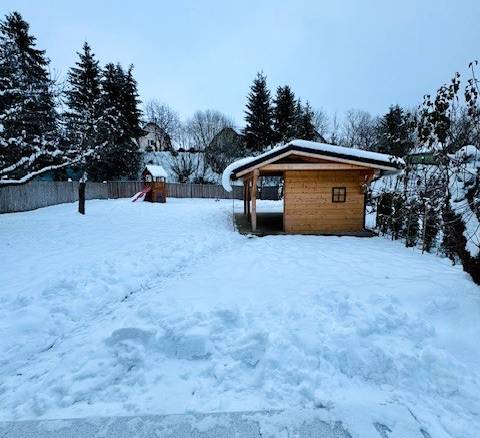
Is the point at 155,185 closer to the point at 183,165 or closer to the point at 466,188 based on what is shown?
the point at 183,165

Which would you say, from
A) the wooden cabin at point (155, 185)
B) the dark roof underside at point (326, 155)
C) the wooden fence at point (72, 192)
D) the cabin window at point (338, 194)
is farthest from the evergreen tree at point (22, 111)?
the wooden cabin at point (155, 185)

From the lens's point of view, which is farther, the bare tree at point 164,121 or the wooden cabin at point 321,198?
the bare tree at point 164,121

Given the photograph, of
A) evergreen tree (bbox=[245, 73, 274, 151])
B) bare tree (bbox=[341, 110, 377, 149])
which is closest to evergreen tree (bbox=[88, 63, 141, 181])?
evergreen tree (bbox=[245, 73, 274, 151])

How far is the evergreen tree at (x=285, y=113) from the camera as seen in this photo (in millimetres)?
32691

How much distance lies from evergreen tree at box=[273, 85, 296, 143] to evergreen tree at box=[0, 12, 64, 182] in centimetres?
2530

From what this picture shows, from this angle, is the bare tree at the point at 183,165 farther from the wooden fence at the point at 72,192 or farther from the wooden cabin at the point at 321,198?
the wooden cabin at the point at 321,198

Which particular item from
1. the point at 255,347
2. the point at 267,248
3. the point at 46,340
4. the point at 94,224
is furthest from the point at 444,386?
the point at 94,224

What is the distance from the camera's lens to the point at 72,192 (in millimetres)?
22656

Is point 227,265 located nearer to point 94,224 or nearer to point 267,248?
point 267,248

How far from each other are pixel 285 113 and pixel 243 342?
32899mm

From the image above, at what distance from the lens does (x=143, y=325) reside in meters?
3.65

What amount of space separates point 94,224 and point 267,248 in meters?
7.81

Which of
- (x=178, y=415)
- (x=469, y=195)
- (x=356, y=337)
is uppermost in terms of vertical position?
(x=469, y=195)

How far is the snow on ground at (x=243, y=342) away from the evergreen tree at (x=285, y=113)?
94.2 feet
